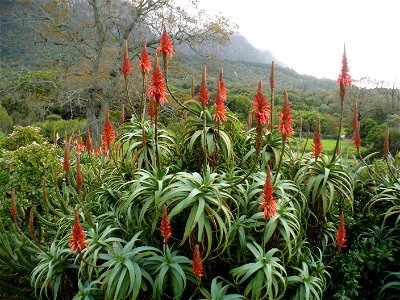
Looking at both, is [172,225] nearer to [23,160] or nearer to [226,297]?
[226,297]

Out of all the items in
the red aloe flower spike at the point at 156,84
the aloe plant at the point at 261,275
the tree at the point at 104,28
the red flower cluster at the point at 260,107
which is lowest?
the aloe plant at the point at 261,275

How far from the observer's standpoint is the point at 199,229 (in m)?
2.37

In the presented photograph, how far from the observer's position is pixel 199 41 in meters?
16.4

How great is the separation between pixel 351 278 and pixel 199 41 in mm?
14763

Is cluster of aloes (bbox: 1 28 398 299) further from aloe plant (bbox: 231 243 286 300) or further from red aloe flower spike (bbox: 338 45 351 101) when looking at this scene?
red aloe flower spike (bbox: 338 45 351 101)

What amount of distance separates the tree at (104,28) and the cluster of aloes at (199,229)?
13021 mm

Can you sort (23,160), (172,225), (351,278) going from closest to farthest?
(172,225) < (351,278) < (23,160)

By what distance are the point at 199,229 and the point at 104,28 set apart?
58.5 ft

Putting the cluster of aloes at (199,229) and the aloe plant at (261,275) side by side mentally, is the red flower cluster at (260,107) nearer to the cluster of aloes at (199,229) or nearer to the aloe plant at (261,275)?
the cluster of aloes at (199,229)

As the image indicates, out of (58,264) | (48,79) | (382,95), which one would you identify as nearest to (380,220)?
(58,264)

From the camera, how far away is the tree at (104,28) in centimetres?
1609

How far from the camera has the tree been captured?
1609cm

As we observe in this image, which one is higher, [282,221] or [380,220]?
[282,221]

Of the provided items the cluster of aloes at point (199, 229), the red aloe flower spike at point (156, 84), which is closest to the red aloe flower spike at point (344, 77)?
the cluster of aloes at point (199, 229)
